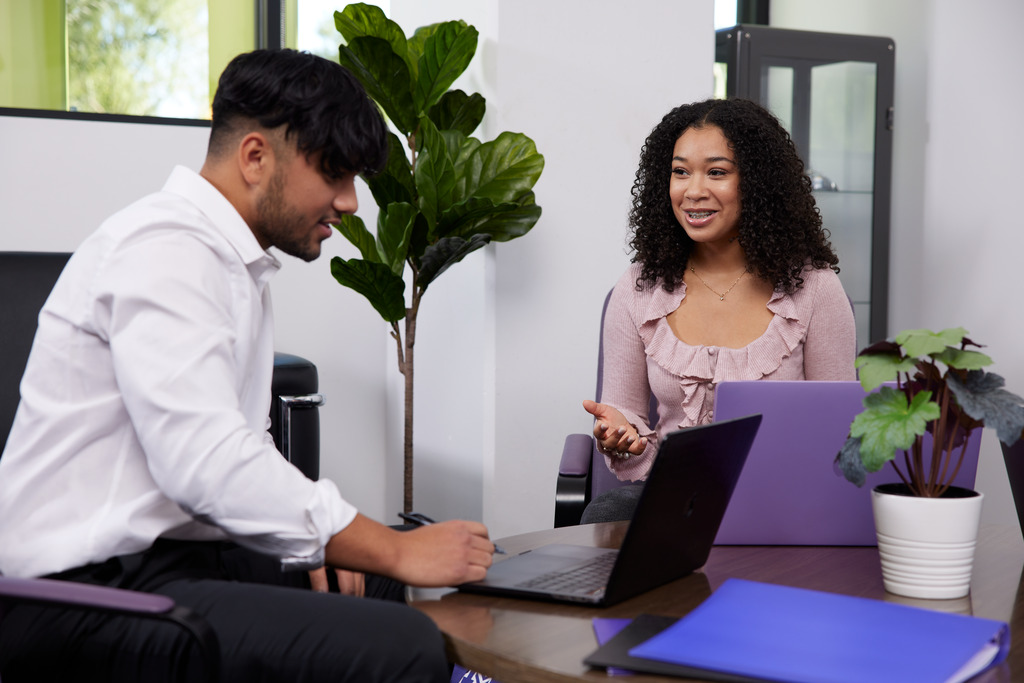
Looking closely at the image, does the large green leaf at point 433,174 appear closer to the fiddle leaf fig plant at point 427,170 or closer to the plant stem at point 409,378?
the fiddle leaf fig plant at point 427,170

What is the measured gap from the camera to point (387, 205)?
2639 millimetres

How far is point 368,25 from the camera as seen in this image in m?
2.66

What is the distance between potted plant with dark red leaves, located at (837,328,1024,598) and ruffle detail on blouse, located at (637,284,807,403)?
785 mm

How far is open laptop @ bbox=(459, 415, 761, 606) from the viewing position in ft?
3.69

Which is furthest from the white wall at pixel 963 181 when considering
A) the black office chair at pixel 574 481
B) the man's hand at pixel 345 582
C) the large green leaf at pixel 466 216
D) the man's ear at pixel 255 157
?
the man's ear at pixel 255 157

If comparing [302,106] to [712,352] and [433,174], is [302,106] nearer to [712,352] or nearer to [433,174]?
[712,352]

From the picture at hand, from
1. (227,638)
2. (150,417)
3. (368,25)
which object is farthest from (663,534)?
(368,25)

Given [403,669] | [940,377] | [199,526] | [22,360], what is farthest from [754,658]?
[22,360]

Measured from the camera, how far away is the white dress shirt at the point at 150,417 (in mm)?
1152

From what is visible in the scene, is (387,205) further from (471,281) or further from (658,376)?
(658,376)

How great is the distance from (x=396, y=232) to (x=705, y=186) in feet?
2.70

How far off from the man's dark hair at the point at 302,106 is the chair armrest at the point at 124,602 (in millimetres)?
624

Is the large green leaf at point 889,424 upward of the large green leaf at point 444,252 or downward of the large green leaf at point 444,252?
downward

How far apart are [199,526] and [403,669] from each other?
1.31 feet
